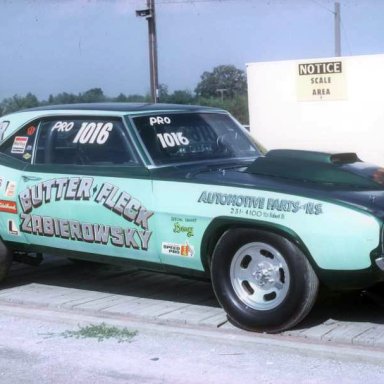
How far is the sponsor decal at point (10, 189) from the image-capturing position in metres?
6.62

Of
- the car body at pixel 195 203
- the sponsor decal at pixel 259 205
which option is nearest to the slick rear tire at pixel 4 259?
the car body at pixel 195 203

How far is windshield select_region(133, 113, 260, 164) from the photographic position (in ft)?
20.2

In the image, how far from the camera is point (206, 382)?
15.0 feet

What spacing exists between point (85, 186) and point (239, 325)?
5.43 feet

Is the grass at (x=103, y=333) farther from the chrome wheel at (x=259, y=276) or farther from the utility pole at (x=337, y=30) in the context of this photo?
the utility pole at (x=337, y=30)

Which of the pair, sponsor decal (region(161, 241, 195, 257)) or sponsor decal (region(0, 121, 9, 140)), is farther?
sponsor decal (region(0, 121, 9, 140))

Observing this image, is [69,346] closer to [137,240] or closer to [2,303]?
[137,240]

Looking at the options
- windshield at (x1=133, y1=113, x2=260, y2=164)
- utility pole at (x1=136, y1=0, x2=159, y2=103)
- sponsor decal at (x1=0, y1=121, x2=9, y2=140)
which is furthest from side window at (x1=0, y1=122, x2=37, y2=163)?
utility pole at (x1=136, y1=0, x2=159, y2=103)

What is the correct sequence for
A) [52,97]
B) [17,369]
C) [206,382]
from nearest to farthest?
[206,382] → [17,369] → [52,97]

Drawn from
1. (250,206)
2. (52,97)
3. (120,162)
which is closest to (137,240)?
(120,162)

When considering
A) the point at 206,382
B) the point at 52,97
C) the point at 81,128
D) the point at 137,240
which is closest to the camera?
the point at 206,382

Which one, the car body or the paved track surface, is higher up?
the car body

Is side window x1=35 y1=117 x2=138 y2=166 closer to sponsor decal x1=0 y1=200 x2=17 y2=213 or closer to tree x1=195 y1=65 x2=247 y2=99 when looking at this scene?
sponsor decal x1=0 y1=200 x2=17 y2=213

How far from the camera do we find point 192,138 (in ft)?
21.1
